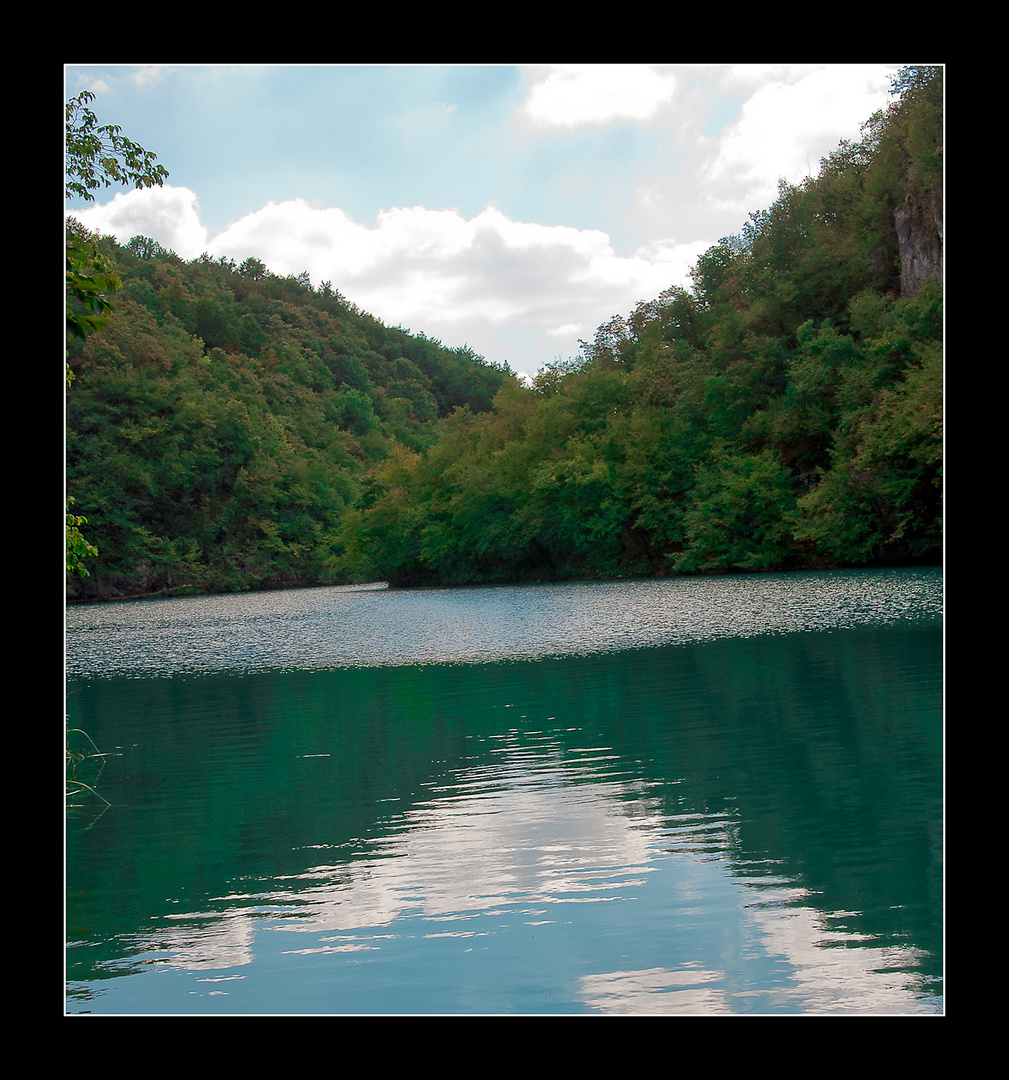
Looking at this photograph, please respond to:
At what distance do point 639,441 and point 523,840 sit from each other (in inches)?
1903

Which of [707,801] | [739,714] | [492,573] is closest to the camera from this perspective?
[707,801]

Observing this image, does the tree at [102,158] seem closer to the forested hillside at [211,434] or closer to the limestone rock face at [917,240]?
the limestone rock face at [917,240]

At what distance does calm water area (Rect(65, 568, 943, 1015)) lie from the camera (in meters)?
4.88

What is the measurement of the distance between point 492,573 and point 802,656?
42034 millimetres

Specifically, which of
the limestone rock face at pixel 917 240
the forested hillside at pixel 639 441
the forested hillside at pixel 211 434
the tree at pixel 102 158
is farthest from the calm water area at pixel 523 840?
the forested hillside at pixel 211 434

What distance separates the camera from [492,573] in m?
58.8

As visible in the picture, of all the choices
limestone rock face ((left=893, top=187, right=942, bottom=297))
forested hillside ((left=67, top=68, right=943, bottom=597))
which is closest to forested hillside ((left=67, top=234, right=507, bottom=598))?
forested hillside ((left=67, top=68, right=943, bottom=597))

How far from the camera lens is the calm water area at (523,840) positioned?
4879mm

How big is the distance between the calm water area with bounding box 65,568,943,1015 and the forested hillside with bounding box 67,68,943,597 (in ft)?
84.6
